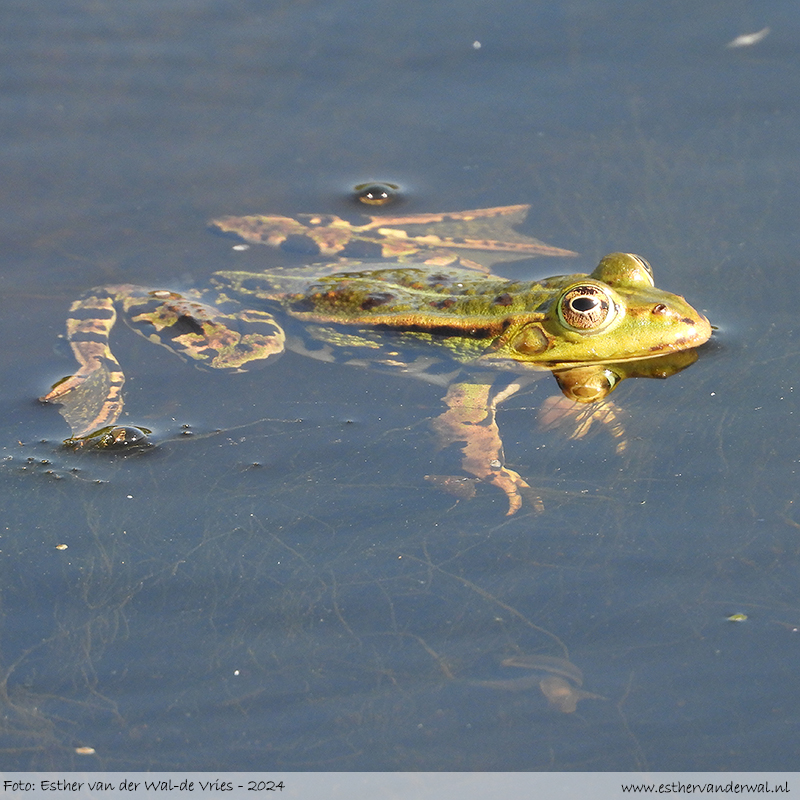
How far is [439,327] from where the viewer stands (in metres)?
5.25

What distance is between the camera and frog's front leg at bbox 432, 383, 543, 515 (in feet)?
14.2

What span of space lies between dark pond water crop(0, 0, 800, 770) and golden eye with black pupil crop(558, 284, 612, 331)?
0.40m

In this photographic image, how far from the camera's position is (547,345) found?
5.20 meters

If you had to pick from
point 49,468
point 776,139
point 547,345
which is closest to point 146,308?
point 49,468

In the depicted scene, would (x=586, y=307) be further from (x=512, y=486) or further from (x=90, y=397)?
(x=90, y=397)

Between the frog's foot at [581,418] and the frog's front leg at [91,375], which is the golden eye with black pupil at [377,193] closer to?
the frog's front leg at [91,375]

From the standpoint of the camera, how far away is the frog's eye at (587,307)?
194 inches

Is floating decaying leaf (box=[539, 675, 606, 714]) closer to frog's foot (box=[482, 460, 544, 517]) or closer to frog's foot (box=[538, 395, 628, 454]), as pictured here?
frog's foot (box=[482, 460, 544, 517])

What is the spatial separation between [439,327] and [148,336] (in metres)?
1.69
